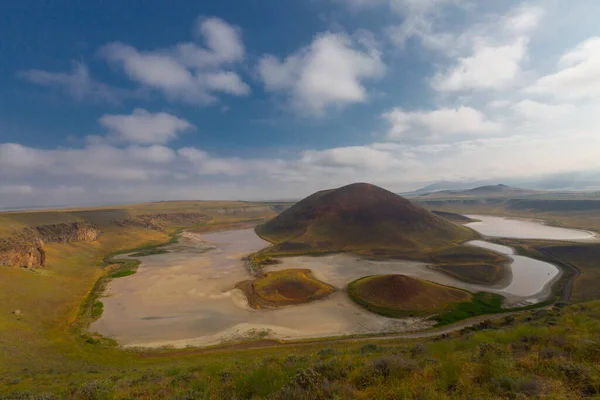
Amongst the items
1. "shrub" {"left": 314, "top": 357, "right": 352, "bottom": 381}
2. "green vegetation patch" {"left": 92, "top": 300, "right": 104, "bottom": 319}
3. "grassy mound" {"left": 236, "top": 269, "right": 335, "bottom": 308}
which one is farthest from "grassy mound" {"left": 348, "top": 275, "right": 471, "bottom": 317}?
"green vegetation patch" {"left": 92, "top": 300, "right": 104, "bottom": 319}

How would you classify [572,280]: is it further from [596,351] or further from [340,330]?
[596,351]

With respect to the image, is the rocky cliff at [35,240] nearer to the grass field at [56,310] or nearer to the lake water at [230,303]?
the grass field at [56,310]

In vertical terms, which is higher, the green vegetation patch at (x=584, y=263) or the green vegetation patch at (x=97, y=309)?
the green vegetation patch at (x=97, y=309)

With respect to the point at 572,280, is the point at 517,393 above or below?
above

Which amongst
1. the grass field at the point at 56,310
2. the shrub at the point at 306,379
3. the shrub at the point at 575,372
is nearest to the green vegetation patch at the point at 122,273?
the grass field at the point at 56,310

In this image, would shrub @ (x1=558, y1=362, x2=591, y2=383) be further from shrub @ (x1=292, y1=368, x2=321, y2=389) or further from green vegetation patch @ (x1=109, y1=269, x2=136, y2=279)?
green vegetation patch @ (x1=109, y1=269, x2=136, y2=279)

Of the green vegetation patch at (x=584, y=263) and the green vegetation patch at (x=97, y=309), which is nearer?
the green vegetation patch at (x=97, y=309)

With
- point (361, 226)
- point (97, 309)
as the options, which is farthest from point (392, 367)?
point (361, 226)

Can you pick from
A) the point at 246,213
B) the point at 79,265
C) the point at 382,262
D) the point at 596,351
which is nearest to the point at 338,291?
the point at 382,262
